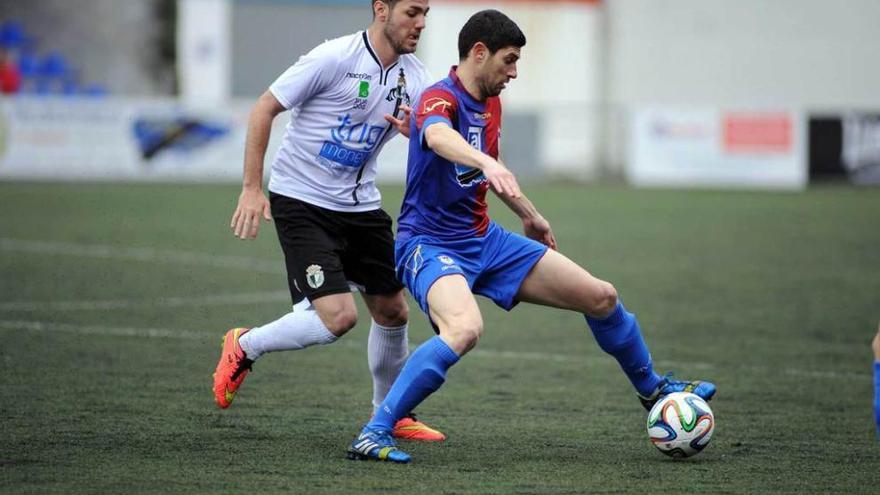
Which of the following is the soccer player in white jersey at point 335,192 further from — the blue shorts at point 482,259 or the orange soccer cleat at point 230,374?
the blue shorts at point 482,259

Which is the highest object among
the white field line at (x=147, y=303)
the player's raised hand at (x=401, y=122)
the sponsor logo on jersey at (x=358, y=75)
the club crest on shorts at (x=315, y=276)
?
the sponsor logo on jersey at (x=358, y=75)

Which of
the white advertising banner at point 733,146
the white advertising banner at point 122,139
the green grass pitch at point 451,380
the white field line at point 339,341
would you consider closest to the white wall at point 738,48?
the white advertising banner at point 733,146

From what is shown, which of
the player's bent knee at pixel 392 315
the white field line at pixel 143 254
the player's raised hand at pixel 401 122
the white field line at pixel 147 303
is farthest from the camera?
the white field line at pixel 143 254

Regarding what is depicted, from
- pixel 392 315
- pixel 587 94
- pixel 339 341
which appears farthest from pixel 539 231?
pixel 587 94

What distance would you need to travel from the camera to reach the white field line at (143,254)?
14.5m

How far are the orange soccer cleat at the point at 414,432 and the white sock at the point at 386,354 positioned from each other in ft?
0.81

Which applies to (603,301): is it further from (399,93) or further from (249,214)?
(249,214)

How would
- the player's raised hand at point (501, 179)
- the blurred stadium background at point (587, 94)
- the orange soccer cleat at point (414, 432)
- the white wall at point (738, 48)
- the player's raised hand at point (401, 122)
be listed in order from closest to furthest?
1. the player's raised hand at point (501, 179)
2. the player's raised hand at point (401, 122)
3. the orange soccer cleat at point (414, 432)
4. the blurred stadium background at point (587, 94)
5. the white wall at point (738, 48)

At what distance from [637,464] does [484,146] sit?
5.10ft

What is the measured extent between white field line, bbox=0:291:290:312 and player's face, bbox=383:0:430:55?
5340 mm

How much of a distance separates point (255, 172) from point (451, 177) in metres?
0.90

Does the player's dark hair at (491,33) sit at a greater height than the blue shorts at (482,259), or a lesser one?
greater

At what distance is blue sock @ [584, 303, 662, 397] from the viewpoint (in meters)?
6.47

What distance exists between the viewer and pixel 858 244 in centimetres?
1722
